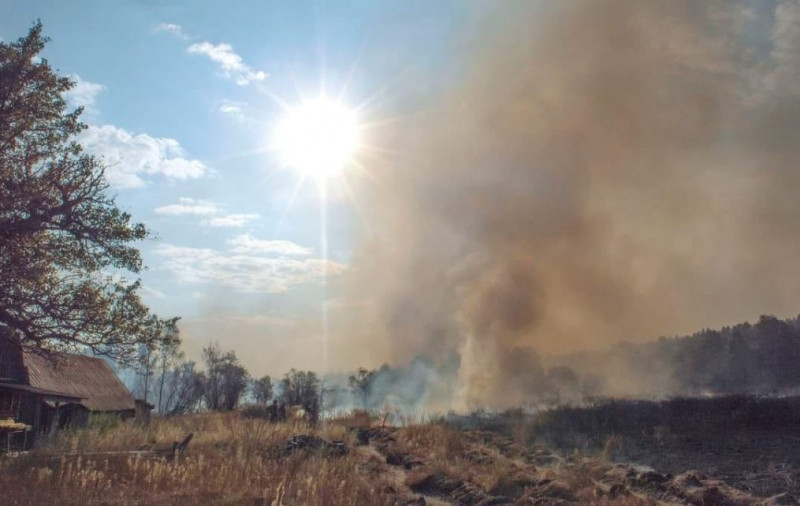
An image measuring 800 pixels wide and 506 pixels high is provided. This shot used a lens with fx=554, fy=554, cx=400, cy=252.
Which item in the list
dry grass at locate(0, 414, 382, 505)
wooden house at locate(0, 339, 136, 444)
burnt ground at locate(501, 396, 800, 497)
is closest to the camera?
dry grass at locate(0, 414, 382, 505)

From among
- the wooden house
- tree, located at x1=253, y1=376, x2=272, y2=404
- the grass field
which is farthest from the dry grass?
tree, located at x1=253, y1=376, x2=272, y2=404

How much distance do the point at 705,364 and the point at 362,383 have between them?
4697 cm

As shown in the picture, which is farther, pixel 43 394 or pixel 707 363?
pixel 707 363

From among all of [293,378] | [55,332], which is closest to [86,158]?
[55,332]

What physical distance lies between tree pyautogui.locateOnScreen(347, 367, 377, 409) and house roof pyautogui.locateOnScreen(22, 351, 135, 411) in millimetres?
40377

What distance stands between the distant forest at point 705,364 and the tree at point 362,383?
30882 millimetres

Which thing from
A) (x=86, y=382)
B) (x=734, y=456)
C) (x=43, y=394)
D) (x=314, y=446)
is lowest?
(x=734, y=456)

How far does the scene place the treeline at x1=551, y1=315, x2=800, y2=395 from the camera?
4416 cm

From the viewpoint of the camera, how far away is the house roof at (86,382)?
3303 cm

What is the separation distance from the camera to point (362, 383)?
82.8 m

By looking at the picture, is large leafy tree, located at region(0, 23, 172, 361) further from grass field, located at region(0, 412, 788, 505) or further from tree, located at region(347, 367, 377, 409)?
tree, located at region(347, 367, 377, 409)

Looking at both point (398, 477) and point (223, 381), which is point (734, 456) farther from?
point (223, 381)

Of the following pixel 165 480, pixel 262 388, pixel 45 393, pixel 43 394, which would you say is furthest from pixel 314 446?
pixel 262 388

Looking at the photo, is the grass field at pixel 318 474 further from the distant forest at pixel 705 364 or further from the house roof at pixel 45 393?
the distant forest at pixel 705 364
